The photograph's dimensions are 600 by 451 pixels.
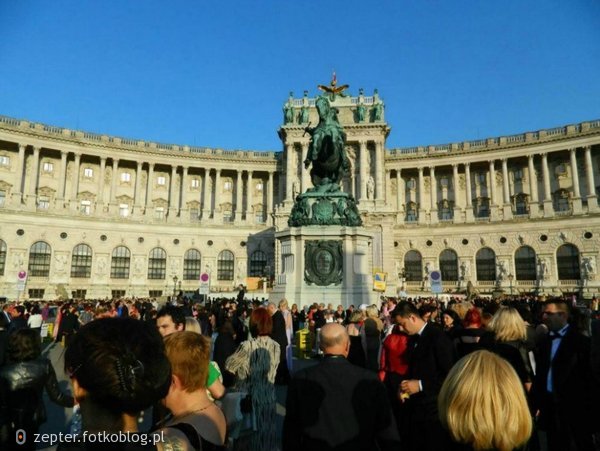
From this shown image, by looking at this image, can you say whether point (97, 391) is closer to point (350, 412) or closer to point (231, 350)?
point (350, 412)

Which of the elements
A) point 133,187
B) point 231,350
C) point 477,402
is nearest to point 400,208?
point 133,187

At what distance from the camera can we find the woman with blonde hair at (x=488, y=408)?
258 centimetres

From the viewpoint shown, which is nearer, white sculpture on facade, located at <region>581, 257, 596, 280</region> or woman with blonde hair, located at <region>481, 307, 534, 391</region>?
woman with blonde hair, located at <region>481, 307, 534, 391</region>

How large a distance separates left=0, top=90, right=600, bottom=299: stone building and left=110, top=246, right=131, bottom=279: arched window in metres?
0.12

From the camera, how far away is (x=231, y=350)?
23.6 feet

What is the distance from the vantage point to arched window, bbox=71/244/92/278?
164 feet

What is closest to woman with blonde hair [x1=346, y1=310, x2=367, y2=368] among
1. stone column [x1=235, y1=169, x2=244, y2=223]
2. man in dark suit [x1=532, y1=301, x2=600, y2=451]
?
man in dark suit [x1=532, y1=301, x2=600, y2=451]

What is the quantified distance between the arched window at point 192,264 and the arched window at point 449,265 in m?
31.2

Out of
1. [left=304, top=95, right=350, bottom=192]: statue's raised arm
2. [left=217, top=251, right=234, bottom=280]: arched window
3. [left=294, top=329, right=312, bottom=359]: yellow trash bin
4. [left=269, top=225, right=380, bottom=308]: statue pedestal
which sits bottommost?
[left=294, top=329, right=312, bottom=359]: yellow trash bin

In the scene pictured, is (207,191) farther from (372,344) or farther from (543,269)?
(372,344)

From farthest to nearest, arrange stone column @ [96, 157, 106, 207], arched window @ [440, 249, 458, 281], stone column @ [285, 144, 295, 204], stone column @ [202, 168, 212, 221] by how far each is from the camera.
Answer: stone column @ [202, 168, 212, 221] < stone column @ [96, 157, 106, 207] < stone column @ [285, 144, 295, 204] < arched window @ [440, 249, 458, 281]

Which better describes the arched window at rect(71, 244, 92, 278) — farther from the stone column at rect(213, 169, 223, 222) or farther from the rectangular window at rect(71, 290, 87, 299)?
the stone column at rect(213, 169, 223, 222)

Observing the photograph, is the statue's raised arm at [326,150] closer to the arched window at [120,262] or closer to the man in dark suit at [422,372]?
the man in dark suit at [422,372]

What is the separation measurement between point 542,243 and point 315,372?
52.6 meters
